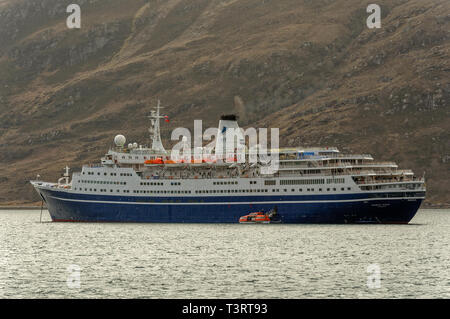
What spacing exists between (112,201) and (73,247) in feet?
96.5

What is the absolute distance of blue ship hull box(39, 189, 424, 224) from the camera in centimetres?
9612

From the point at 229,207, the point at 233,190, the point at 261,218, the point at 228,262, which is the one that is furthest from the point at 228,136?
the point at 228,262

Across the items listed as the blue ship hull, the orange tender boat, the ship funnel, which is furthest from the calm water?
the ship funnel

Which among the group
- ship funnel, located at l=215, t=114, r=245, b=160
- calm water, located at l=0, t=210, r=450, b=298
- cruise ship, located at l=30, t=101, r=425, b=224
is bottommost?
calm water, located at l=0, t=210, r=450, b=298

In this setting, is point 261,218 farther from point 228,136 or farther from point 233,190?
point 228,136

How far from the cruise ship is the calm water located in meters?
3.30

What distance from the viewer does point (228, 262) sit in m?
62.3

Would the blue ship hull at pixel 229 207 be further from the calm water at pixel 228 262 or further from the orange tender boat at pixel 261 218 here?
the calm water at pixel 228 262

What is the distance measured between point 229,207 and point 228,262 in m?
38.4

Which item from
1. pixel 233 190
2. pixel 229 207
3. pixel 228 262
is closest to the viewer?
pixel 228 262

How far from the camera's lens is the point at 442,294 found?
156 ft

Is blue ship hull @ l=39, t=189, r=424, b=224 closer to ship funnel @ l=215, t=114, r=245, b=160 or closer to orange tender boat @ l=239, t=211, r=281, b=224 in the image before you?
orange tender boat @ l=239, t=211, r=281, b=224

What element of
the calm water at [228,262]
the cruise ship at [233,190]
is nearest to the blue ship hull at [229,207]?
the cruise ship at [233,190]

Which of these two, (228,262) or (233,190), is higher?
(233,190)
